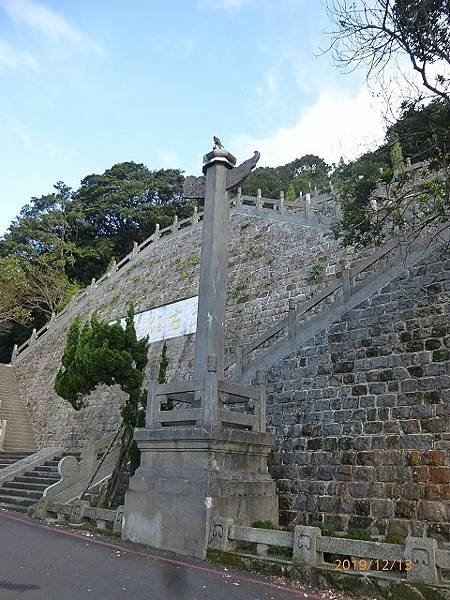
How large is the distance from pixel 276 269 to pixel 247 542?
472 inches

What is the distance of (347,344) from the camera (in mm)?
9086

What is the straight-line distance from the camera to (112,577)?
505cm

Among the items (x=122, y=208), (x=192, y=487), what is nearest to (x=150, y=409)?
(x=192, y=487)

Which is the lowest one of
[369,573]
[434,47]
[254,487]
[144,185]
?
[369,573]

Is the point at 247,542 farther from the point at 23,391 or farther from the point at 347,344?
the point at 23,391

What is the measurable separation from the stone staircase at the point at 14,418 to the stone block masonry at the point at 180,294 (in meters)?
0.36

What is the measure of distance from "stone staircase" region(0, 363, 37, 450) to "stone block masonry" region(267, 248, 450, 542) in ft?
37.4

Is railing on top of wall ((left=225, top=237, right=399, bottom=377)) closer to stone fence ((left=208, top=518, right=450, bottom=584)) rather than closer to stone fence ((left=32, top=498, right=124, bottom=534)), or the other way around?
stone fence ((left=32, top=498, right=124, bottom=534))

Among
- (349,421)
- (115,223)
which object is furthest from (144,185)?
(349,421)

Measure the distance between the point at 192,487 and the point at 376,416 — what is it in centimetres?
351

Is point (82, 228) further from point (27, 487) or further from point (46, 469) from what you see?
point (27, 487)

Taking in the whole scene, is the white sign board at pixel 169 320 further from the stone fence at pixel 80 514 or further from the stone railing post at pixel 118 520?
the stone railing post at pixel 118 520

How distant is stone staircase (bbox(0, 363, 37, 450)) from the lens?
60.0ft

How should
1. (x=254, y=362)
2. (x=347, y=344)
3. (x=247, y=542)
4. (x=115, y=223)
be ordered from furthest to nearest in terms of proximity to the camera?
1. (x=115, y=223)
2. (x=254, y=362)
3. (x=347, y=344)
4. (x=247, y=542)
